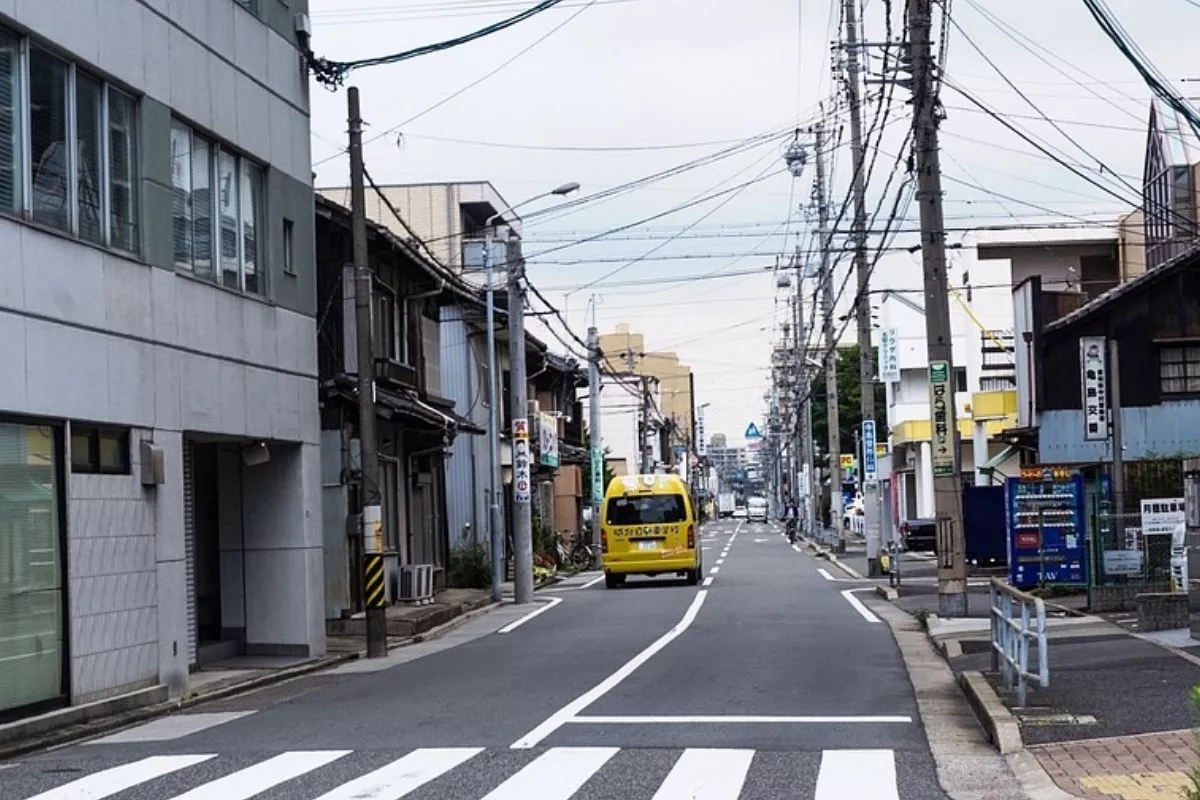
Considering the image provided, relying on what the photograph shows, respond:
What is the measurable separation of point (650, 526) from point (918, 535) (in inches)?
787

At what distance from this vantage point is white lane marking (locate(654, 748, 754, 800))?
9.98 metres

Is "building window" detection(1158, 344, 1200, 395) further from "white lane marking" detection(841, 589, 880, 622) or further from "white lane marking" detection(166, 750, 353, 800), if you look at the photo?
"white lane marking" detection(166, 750, 353, 800)

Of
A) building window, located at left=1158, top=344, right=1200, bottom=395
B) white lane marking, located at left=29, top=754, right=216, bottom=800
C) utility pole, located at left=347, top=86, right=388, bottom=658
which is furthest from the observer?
building window, located at left=1158, top=344, right=1200, bottom=395

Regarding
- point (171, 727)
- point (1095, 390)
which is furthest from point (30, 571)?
point (1095, 390)

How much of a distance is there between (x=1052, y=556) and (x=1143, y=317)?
381 inches

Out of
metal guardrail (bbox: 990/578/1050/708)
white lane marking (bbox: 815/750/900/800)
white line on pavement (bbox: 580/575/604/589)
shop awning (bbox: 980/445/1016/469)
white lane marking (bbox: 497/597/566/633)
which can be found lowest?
white line on pavement (bbox: 580/575/604/589)

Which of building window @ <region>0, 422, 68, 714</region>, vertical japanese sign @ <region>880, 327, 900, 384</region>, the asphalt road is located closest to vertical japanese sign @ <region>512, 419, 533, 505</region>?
the asphalt road

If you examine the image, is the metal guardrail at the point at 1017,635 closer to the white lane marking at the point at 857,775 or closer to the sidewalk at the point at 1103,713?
the sidewalk at the point at 1103,713

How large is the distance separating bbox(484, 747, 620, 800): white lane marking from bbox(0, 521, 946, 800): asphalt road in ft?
0.09

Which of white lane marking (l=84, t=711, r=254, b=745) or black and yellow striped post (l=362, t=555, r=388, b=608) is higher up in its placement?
black and yellow striped post (l=362, t=555, r=388, b=608)

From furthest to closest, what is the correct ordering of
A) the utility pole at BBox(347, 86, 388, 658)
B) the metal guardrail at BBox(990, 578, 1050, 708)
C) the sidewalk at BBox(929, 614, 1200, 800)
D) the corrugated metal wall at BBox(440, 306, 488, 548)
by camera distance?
the corrugated metal wall at BBox(440, 306, 488, 548)
the utility pole at BBox(347, 86, 388, 658)
the metal guardrail at BBox(990, 578, 1050, 708)
the sidewalk at BBox(929, 614, 1200, 800)

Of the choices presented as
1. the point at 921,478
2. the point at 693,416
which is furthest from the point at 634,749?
the point at 693,416

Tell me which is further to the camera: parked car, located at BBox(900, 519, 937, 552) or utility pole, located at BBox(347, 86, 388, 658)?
parked car, located at BBox(900, 519, 937, 552)

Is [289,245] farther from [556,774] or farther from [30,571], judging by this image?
[556,774]
